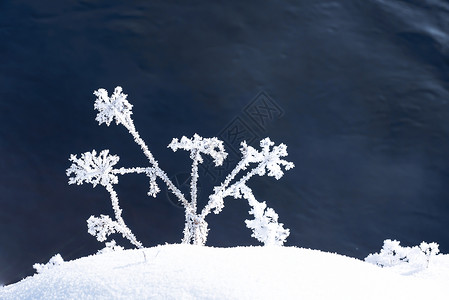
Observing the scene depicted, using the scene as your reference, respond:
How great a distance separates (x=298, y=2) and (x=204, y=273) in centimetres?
1577

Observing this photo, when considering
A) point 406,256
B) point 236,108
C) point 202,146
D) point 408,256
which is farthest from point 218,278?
point 236,108

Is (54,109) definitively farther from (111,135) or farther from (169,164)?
(169,164)

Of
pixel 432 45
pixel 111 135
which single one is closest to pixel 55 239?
pixel 111 135

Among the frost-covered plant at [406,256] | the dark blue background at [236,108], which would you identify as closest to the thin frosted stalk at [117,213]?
A: the frost-covered plant at [406,256]

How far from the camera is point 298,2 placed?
61.3 ft

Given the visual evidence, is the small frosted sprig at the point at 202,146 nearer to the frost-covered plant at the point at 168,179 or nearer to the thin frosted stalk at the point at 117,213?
the frost-covered plant at the point at 168,179

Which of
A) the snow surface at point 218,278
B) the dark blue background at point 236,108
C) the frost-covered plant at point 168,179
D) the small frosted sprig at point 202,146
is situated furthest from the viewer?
the dark blue background at point 236,108

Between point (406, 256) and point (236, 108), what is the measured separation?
8.09 metres

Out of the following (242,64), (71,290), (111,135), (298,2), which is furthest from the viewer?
(298,2)

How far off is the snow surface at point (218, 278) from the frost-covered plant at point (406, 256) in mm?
3082

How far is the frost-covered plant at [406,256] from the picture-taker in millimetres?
8227

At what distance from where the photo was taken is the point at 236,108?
15961 millimetres

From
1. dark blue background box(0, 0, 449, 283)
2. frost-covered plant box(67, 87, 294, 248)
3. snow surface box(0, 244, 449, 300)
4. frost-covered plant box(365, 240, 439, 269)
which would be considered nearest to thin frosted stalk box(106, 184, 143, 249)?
frost-covered plant box(67, 87, 294, 248)

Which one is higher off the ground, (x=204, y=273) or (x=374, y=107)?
(x=374, y=107)
